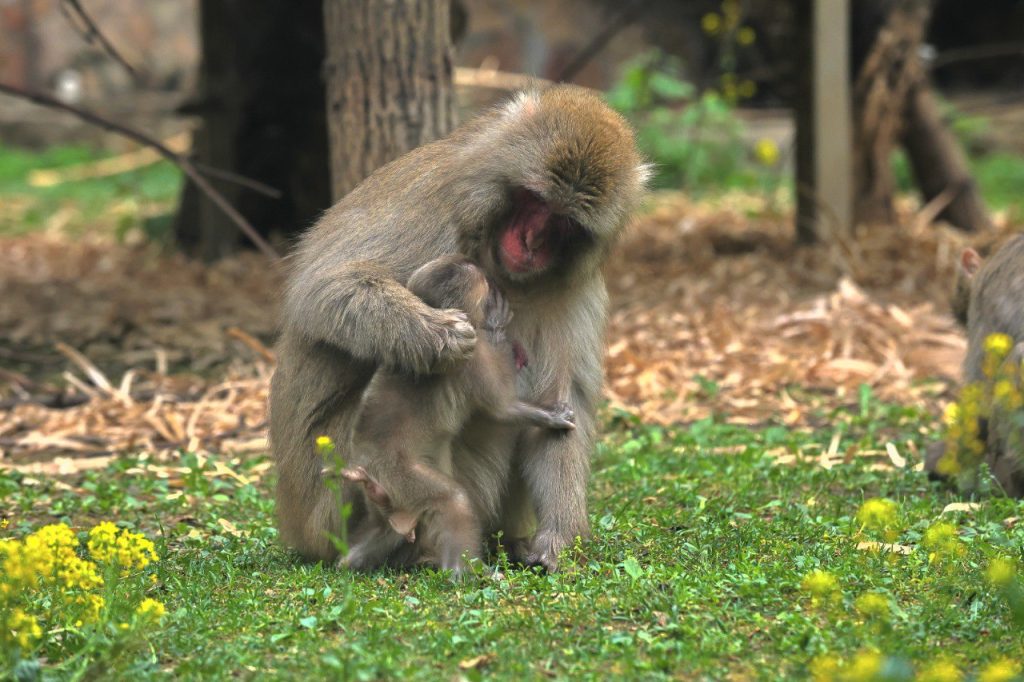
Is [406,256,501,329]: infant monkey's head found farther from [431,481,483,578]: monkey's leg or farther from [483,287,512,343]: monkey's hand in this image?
[431,481,483,578]: monkey's leg

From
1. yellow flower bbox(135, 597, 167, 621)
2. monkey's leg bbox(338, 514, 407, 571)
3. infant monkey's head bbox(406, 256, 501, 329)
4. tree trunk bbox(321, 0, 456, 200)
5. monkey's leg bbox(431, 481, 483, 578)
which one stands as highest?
tree trunk bbox(321, 0, 456, 200)

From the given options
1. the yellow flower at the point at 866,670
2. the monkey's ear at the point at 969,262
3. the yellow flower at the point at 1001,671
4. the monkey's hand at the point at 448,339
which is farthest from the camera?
the monkey's ear at the point at 969,262

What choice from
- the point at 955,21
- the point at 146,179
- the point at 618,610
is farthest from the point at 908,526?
the point at 955,21

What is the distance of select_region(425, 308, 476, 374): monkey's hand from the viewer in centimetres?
431

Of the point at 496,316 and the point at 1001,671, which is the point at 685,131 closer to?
the point at 496,316

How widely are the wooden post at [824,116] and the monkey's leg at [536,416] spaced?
20.3ft

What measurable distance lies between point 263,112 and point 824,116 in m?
4.51

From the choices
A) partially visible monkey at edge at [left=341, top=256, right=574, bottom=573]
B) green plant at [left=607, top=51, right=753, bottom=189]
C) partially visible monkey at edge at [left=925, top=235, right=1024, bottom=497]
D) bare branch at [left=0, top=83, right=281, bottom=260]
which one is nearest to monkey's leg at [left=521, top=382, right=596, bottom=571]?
partially visible monkey at edge at [left=341, top=256, right=574, bottom=573]

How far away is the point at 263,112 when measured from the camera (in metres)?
11.1

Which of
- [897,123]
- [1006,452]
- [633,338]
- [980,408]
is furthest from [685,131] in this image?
[980,408]

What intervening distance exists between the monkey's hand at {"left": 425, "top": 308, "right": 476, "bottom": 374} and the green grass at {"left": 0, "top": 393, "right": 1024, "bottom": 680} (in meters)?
0.68

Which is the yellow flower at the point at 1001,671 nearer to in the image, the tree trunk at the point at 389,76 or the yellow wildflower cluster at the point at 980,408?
the yellow wildflower cluster at the point at 980,408

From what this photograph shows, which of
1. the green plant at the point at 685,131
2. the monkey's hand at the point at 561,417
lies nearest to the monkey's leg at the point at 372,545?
the monkey's hand at the point at 561,417

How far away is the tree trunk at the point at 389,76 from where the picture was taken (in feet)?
21.8
